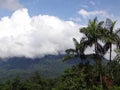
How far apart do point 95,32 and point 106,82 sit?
23.3 feet

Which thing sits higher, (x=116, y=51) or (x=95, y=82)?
(x=116, y=51)

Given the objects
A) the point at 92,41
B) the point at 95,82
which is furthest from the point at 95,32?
the point at 95,82

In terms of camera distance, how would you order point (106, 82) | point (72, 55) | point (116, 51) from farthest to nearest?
point (72, 55) → point (106, 82) → point (116, 51)

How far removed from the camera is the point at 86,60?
51.6 metres

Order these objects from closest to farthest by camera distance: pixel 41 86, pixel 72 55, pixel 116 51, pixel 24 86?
pixel 116 51
pixel 72 55
pixel 24 86
pixel 41 86

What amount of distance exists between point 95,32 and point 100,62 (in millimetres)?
4477

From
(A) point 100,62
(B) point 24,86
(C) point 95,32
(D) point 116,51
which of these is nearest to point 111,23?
(C) point 95,32

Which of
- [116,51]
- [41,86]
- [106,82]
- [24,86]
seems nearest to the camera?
[116,51]

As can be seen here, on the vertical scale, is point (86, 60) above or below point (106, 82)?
above

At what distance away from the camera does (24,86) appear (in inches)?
4604

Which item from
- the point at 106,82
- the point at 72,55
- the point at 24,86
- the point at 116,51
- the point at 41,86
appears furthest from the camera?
the point at 41,86

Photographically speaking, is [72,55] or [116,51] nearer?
[116,51]

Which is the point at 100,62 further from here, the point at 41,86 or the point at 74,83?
the point at 41,86

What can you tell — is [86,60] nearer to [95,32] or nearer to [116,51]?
[95,32]
